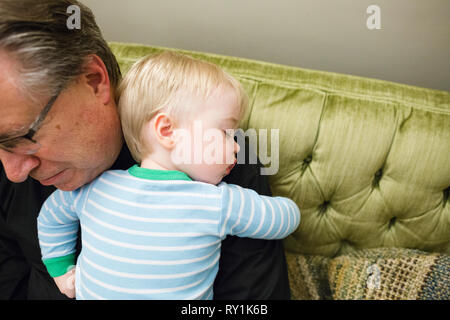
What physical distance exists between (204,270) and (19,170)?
1.44 feet

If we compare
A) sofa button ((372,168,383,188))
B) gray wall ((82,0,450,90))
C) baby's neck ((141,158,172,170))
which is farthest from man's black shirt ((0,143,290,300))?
gray wall ((82,0,450,90))

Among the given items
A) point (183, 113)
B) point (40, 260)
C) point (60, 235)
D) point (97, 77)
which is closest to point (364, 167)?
point (183, 113)

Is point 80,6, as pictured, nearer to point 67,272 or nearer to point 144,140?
point 144,140

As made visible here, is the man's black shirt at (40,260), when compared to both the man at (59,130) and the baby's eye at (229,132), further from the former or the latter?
the baby's eye at (229,132)

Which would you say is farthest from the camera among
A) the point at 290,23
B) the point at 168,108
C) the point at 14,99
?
the point at 290,23

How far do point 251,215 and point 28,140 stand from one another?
47 cm

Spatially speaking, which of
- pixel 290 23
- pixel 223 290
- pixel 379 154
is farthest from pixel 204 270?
pixel 290 23

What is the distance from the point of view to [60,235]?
2.62 ft

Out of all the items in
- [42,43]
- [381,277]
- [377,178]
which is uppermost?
[42,43]

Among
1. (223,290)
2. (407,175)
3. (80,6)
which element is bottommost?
(223,290)

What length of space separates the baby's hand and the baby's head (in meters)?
0.37

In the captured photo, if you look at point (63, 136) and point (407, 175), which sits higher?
point (63, 136)

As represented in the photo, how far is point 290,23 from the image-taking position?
1.09 metres

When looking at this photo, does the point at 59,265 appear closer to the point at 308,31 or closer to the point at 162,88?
the point at 162,88
